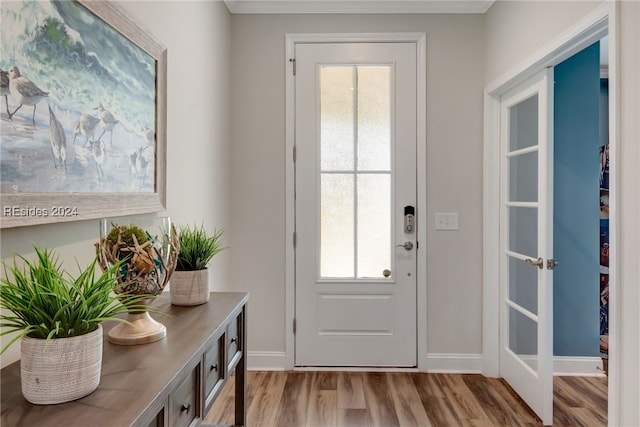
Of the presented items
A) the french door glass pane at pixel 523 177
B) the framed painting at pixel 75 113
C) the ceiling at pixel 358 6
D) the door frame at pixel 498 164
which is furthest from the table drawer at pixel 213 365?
the ceiling at pixel 358 6

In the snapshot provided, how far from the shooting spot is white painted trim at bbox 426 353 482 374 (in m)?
2.90

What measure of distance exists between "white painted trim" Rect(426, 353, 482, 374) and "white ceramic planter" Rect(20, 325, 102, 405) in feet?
8.46

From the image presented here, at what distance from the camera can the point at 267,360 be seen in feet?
9.69

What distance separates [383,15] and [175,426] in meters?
2.83

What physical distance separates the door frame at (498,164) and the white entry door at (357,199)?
1.66 feet

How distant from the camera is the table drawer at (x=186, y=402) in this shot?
38.5 inches

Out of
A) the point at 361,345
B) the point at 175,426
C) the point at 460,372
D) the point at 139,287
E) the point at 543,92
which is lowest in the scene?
the point at 460,372

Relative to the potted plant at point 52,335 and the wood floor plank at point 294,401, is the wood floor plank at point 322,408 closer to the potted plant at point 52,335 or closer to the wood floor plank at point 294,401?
the wood floor plank at point 294,401

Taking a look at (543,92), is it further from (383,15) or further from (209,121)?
(209,121)

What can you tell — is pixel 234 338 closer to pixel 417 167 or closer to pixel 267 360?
pixel 267 360

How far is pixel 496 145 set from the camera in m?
2.79

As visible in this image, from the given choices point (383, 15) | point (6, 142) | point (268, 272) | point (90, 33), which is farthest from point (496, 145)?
point (6, 142)

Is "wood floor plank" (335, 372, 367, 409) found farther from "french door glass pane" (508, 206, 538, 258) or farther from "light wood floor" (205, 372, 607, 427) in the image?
"french door glass pane" (508, 206, 538, 258)

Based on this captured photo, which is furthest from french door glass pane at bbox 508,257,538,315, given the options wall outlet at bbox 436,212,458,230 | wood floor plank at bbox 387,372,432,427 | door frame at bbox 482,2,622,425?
wood floor plank at bbox 387,372,432,427
